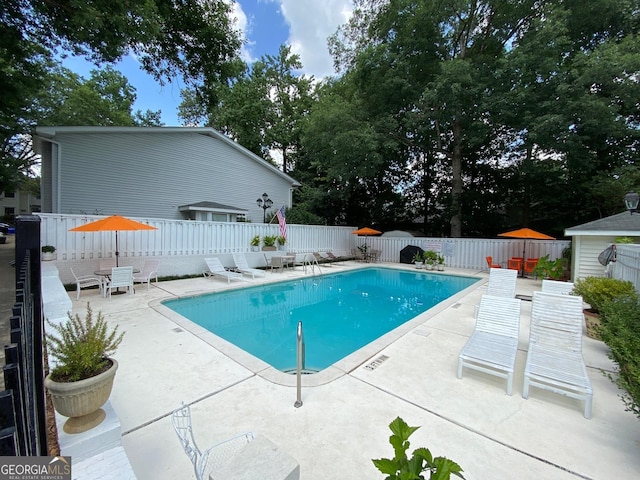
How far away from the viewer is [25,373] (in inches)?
55.2

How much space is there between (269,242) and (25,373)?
464 inches

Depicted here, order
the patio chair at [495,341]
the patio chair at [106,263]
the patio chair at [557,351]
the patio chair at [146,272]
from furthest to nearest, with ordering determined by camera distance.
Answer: the patio chair at [106,263] → the patio chair at [146,272] → the patio chair at [495,341] → the patio chair at [557,351]

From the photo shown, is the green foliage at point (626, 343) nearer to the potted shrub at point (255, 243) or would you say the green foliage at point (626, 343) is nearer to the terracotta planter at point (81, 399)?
the terracotta planter at point (81, 399)

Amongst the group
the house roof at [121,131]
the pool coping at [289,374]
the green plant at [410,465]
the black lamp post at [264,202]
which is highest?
the house roof at [121,131]

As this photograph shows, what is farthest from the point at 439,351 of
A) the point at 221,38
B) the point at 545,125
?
the point at 545,125

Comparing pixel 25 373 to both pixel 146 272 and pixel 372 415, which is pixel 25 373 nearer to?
pixel 372 415

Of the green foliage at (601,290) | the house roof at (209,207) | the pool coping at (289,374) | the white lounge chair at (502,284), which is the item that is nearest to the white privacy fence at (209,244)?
the house roof at (209,207)

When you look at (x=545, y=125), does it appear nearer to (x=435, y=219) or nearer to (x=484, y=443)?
(x=435, y=219)

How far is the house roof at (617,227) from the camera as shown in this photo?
7488 mm

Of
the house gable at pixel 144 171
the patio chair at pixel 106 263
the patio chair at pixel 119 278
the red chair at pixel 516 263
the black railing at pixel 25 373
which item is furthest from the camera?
the red chair at pixel 516 263

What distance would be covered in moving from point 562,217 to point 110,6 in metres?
23.3

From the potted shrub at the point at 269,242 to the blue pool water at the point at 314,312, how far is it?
2.92 meters

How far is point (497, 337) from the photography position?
160 inches

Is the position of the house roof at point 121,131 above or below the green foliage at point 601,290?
above
